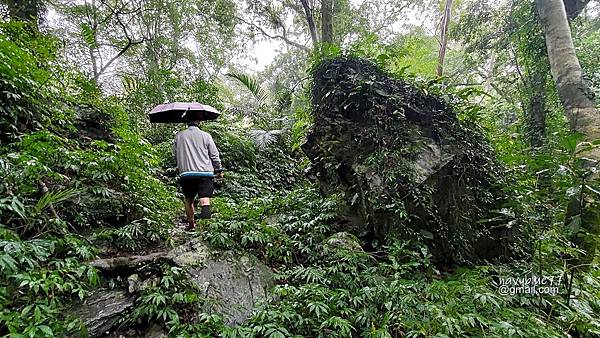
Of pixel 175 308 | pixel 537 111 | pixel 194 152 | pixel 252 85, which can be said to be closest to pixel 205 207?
pixel 194 152

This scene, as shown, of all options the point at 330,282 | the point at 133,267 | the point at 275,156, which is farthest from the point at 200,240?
the point at 275,156

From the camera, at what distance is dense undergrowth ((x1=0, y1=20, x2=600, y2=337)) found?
240cm

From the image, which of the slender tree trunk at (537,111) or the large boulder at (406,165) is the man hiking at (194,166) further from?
the slender tree trunk at (537,111)

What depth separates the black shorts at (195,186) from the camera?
4.21 meters

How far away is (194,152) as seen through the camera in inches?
166

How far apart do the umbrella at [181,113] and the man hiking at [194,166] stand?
0.22 meters

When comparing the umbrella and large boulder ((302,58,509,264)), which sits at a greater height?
the umbrella

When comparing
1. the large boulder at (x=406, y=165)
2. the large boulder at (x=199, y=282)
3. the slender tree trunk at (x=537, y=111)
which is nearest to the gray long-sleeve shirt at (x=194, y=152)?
the large boulder at (x=199, y=282)

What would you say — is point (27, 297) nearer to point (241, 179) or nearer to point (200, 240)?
point (200, 240)

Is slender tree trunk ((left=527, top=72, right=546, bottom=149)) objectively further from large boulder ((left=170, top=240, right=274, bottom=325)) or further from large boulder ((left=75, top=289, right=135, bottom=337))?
large boulder ((left=75, top=289, right=135, bottom=337))

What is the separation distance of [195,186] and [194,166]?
29 centimetres

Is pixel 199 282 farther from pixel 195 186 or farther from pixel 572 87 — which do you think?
pixel 572 87

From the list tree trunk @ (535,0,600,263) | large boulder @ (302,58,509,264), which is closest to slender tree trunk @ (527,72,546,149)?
tree trunk @ (535,0,600,263)

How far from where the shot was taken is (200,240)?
3.65m
